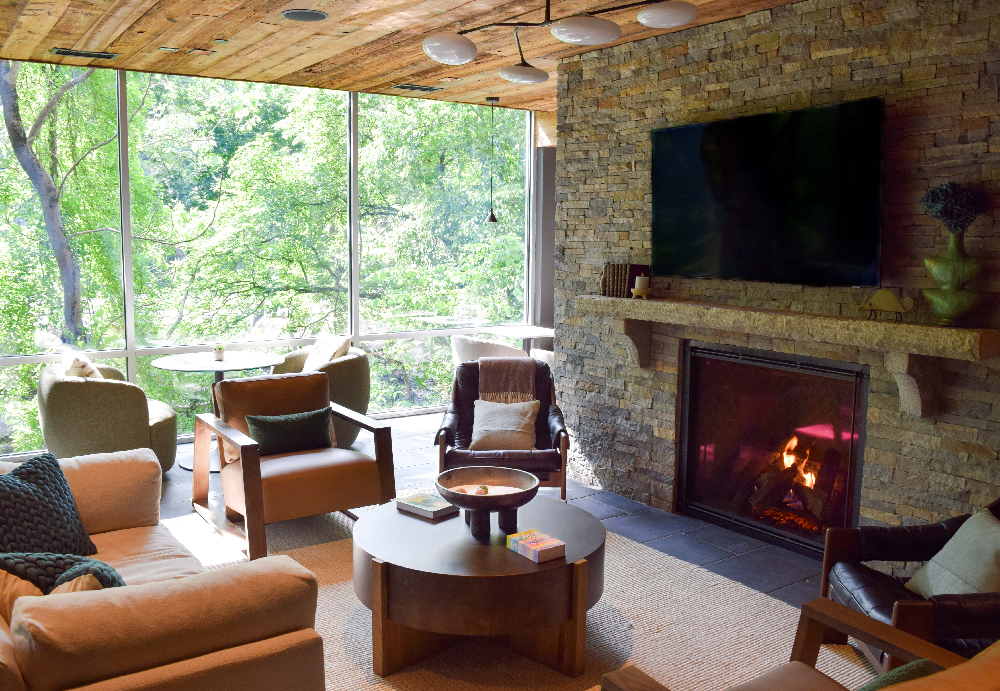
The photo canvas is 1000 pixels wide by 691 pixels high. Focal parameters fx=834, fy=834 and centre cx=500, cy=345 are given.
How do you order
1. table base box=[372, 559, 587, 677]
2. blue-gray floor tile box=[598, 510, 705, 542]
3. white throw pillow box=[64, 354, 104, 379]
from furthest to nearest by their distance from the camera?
white throw pillow box=[64, 354, 104, 379], blue-gray floor tile box=[598, 510, 705, 542], table base box=[372, 559, 587, 677]

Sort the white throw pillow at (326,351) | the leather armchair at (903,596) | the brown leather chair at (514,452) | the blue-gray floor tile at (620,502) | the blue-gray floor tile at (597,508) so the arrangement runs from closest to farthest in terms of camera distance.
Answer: the leather armchair at (903,596) < the brown leather chair at (514,452) < the blue-gray floor tile at (597,508) < the blue-gray floor tile at (620,502) < the white throw pillow at (326,351)

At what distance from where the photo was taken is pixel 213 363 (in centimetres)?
546

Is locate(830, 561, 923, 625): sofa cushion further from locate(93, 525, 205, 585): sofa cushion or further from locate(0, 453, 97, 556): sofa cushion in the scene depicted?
locate(0, 453, 97, 556): sofa cushion

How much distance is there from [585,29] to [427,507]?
1.94m

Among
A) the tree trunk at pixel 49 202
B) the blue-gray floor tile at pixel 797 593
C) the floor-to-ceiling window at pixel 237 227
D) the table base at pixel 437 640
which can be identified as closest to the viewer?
the table base at pixel 437 640

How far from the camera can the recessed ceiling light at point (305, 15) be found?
4.10 metres

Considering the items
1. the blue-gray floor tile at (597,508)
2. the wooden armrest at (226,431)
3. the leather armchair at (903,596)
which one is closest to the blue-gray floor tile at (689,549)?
the blue-gray floor tile at (597,508)

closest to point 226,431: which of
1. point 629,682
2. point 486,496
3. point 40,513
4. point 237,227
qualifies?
point 40,513

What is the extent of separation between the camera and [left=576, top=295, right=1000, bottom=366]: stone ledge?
10.3 feet

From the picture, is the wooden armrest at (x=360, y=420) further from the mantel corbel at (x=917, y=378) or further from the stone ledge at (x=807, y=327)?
the mantel corbel at (x=917, y=378)

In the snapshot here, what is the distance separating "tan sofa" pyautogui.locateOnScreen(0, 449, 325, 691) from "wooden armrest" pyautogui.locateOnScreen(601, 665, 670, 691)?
682 mm

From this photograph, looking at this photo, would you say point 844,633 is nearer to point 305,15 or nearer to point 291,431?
point 291,431

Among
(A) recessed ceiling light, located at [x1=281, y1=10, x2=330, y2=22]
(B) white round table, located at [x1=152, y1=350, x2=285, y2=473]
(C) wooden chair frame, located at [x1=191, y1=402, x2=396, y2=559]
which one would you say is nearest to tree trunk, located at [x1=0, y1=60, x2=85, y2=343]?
(B) white round table, located at [x1=152, y1=350, x2=285, y2=473]

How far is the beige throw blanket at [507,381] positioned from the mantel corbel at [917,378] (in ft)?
6.95
